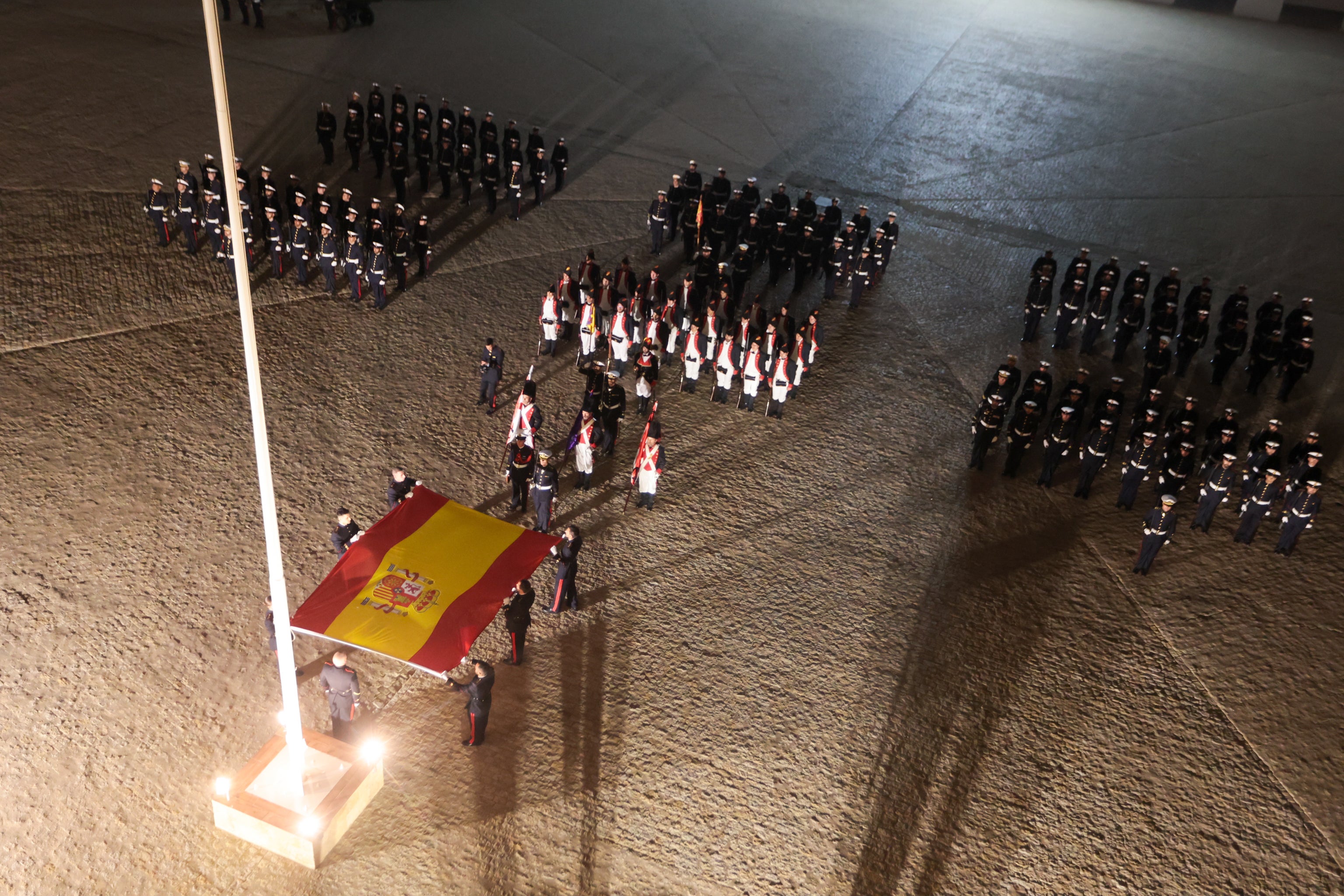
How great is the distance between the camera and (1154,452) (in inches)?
608

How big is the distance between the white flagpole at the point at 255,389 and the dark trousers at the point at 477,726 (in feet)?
5.55

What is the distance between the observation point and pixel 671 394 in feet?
58.4

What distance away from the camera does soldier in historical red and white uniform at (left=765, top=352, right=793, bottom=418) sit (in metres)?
16.8

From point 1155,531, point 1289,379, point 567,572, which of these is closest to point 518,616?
point 567,572

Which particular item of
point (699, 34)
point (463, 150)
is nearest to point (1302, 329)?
point (463, 150)

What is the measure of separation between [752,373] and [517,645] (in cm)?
636

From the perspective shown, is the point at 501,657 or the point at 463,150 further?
the point at 463,150

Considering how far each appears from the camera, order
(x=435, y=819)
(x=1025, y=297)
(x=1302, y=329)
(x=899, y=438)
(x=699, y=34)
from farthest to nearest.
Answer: (x=699, y=34) < (x=1025, y=297) < (x=1302, y=329) < (x=899, y=438) < (x=435, y=819)

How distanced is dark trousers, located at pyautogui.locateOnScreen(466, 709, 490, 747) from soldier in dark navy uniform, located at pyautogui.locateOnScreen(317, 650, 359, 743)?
1202mm

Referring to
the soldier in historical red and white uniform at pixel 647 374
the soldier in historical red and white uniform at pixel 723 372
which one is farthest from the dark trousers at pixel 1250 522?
the soldier in historical red and white uniform at pixel 647 374

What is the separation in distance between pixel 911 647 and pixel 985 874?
3.08 m

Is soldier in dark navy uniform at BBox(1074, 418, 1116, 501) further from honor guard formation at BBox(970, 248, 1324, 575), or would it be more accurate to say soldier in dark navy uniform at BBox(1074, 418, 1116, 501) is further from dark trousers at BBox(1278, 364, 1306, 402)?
dark trousers at BBox(1278, 364, 1306, 402)

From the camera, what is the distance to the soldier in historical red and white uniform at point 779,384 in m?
16.8

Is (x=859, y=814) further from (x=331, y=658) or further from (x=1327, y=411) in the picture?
(x=1327, y=411)
